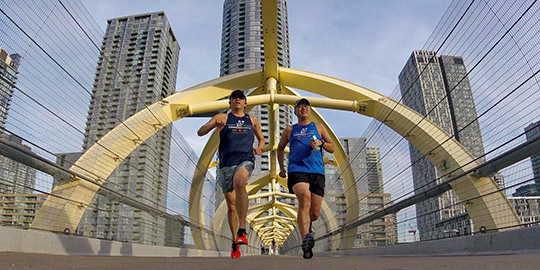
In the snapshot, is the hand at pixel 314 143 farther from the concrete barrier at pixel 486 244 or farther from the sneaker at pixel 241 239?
the concrete barrier at pixel 486 244

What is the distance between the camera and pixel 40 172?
390 cm

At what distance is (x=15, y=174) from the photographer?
343 centimetres

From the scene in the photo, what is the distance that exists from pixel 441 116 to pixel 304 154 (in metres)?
2.27

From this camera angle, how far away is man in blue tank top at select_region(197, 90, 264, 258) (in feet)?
13.7

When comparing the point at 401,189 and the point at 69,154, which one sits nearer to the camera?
the point at 69,154

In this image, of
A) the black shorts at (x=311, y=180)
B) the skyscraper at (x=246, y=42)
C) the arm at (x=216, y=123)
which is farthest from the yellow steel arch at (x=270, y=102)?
the skyscraper at (x=246, y=42)

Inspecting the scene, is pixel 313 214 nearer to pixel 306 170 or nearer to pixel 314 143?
pixel 306 170

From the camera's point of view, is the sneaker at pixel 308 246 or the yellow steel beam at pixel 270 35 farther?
the yellow steel beam at pixel 270 35

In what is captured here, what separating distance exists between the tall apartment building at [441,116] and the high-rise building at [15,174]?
4594 mm

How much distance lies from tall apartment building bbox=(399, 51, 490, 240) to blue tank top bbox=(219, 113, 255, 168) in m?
2.56

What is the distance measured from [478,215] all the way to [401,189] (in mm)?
1876

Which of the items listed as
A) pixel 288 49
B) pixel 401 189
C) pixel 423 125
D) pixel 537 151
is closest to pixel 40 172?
pixel 537 151

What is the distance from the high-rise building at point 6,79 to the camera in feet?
10.8

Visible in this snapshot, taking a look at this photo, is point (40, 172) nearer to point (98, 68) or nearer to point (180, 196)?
point (98, 68)
